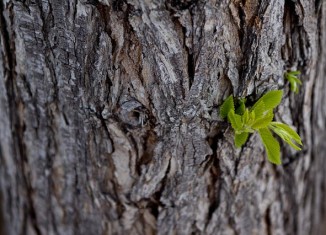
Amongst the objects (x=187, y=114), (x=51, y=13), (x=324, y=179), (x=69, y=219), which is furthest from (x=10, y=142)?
(x=324, y=179)

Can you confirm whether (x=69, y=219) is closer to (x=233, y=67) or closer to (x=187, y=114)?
(x=187, y=114)

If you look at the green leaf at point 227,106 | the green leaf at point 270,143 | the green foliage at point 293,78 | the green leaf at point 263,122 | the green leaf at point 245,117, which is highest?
the green foliage at point 293,78

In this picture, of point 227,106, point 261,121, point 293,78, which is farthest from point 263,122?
point 293,78

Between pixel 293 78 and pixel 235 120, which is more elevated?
pixel 293 78

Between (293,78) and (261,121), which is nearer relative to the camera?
(261,121)

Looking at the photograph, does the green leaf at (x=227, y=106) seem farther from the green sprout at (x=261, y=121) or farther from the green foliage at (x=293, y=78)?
the green foliage at (x=293, y=78)

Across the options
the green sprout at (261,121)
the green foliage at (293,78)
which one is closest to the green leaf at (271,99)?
the green sprout at (261,121)

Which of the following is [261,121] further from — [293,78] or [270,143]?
[293,78]
